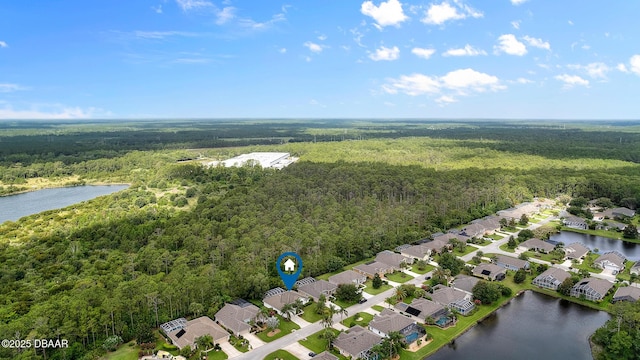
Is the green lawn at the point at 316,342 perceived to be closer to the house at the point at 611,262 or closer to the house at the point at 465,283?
the house at the point at 465,283

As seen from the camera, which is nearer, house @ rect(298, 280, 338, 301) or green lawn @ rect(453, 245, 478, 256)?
house @ rect(298, 280, 338, 301)

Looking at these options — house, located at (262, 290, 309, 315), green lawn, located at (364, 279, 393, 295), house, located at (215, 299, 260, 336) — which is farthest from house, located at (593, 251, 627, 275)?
house, located at (215, 299, 260, 336)

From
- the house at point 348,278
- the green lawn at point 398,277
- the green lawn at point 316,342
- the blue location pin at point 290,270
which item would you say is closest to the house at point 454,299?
the green lawn at point 398,277

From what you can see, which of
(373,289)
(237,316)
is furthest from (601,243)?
(237,316)

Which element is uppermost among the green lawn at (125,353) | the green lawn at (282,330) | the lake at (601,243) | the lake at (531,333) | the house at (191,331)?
the house at (191,331)

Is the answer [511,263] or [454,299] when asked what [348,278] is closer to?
[454,299]

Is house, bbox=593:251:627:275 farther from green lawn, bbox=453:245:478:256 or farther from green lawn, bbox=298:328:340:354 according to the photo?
green lawn, bbox=298:328:340:354
